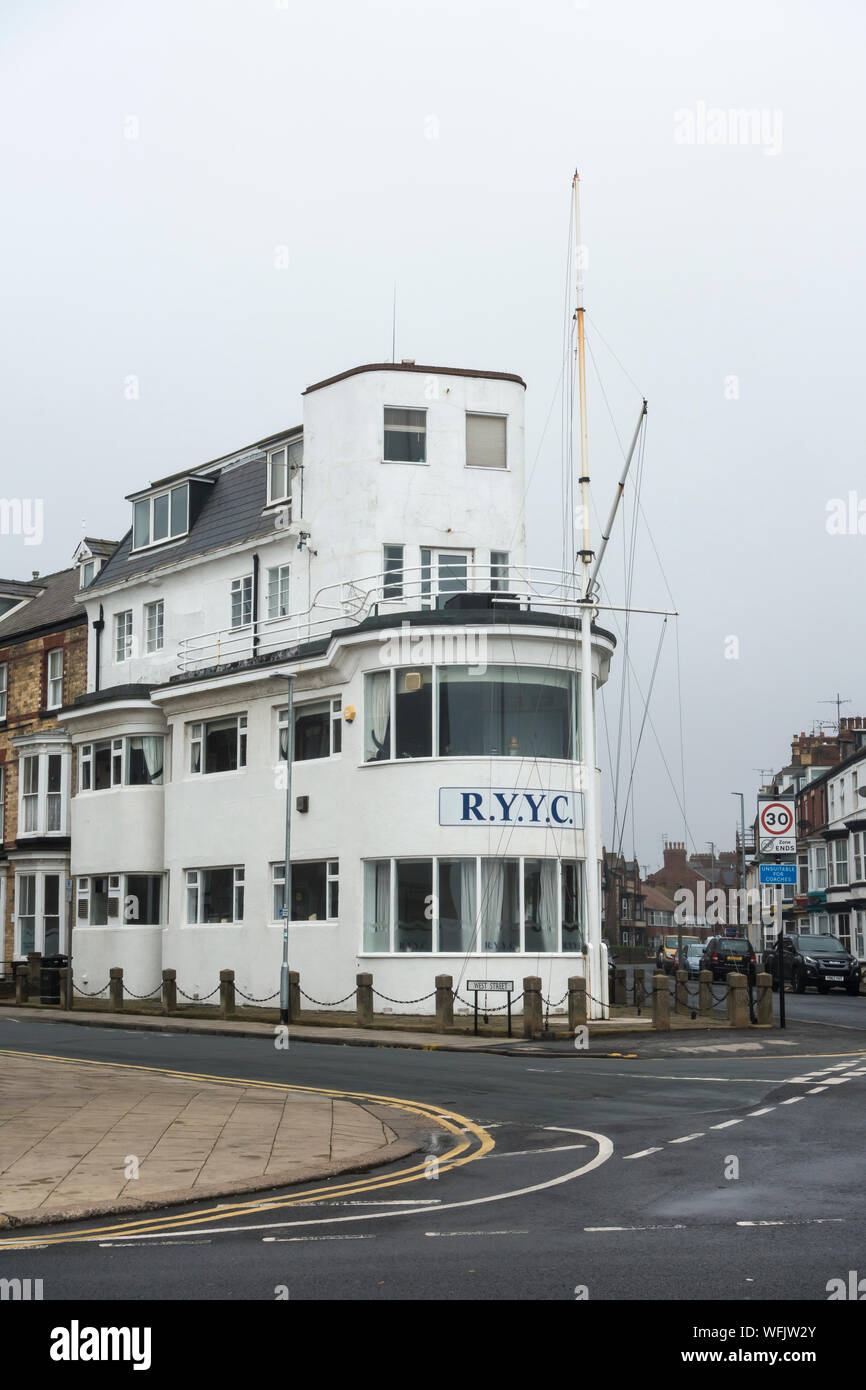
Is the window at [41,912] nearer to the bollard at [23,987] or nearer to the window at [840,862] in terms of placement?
the bollard at [23,987]

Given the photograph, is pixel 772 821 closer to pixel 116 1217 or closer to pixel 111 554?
pixel 116 1217

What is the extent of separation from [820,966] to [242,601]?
2412cm

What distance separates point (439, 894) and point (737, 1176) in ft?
62.6

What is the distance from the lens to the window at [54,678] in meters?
45.2

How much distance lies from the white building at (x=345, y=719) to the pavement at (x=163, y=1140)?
12297mm

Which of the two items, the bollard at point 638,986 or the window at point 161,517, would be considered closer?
the bollard at point 638,986

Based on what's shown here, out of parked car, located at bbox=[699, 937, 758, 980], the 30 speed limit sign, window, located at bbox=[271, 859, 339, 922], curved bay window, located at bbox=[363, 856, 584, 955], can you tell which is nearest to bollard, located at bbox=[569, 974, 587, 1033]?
curved bay window, located at bbox=[363, 856, 584, 955]

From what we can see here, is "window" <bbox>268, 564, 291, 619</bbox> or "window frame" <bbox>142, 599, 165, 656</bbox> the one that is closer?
"window" <bbox>268, 564, 291, 619</bbox>

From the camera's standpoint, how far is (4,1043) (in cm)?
2517

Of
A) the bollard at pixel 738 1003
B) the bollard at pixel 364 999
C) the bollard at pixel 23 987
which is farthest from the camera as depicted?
the bollard at pixel 23 987

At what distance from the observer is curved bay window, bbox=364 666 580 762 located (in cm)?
3058

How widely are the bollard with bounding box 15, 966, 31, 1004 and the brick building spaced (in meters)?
2.78

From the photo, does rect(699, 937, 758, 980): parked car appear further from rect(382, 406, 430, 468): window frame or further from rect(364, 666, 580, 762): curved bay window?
rect(382, 406, 430, 468): window frame

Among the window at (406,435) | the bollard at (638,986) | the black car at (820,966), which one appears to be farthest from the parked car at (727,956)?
the window at (406,435)
